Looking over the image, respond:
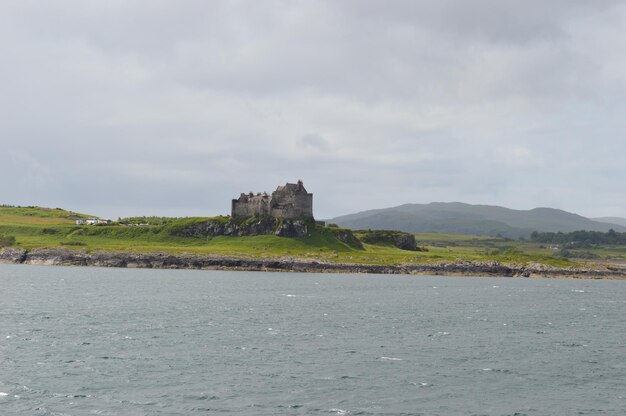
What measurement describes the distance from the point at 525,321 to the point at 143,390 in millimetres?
46671

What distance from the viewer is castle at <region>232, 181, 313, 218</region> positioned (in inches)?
7475

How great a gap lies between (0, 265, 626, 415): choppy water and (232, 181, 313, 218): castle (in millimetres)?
102398

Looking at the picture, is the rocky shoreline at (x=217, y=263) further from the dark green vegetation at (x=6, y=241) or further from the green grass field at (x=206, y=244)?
the dark green vegetation at (x=6, y=241)

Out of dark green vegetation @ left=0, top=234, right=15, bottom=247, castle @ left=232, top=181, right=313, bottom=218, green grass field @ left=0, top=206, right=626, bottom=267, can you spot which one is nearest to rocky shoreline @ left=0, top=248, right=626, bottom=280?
green grass field @ left=0, top=206, right=626, bottom=267

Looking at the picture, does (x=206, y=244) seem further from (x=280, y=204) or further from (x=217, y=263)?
(x=217, y=263)

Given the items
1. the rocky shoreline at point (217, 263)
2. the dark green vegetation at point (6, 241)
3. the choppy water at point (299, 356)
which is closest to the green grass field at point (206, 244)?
the dark green vegetation at point (6, 241)

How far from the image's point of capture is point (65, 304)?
7288 centimetres

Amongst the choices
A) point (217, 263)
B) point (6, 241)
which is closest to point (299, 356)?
point (217, 263)

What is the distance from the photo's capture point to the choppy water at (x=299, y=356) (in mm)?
34062

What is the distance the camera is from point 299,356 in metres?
45.8

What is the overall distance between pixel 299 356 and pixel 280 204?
14502cm

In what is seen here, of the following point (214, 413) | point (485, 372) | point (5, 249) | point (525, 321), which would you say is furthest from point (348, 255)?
point (214, 413)

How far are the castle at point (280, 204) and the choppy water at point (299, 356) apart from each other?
336ft

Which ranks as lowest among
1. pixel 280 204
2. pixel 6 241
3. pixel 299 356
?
pixel 299 356
